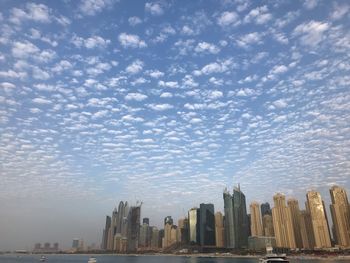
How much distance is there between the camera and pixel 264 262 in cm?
10219

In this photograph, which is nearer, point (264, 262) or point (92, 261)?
point (264, 262)

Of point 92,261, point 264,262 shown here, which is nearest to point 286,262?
point 264,262

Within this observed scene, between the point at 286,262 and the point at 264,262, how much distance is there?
679 centimetres

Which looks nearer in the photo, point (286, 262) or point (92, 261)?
point (286, 262)

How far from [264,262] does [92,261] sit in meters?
106

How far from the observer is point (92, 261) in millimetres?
175250

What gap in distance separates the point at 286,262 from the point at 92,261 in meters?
113

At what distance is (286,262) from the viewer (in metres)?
98.7

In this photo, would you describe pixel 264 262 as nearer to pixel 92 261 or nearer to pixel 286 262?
pixel 286 262
